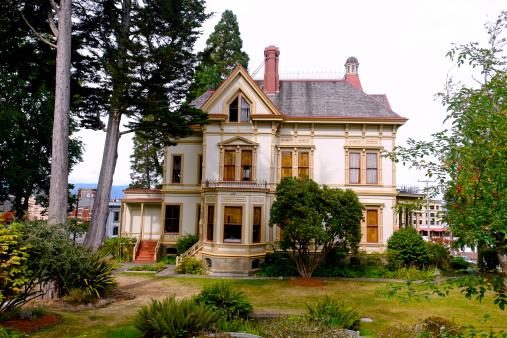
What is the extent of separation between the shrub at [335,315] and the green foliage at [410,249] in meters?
11.6

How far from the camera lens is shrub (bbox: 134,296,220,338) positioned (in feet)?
26.8

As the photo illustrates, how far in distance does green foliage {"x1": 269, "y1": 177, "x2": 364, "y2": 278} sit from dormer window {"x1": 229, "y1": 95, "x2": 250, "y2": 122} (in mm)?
6211

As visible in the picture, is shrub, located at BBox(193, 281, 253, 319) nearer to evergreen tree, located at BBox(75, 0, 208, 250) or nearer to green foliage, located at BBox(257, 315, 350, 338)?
green foliage, located at BBox(257, 315, 350, 338)

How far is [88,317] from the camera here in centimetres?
1070

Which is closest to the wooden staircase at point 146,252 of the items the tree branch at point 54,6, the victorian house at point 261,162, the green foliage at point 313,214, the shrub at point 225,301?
the victorian house at point 261,162

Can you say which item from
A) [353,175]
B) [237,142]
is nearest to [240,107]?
[237,142]

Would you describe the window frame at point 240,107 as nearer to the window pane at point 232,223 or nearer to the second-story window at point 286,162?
the second-story window at point 286,162

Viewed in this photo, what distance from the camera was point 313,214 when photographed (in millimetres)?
16469

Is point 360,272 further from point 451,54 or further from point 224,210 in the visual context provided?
point 451,54

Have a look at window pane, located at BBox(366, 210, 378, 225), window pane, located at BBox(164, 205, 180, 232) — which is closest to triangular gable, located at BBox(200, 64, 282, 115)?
window pane, located at BBox(164, 205, 180, 232)

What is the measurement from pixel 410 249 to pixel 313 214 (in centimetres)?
783

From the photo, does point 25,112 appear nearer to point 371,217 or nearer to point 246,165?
point 246,165

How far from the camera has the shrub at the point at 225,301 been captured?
10.2 m

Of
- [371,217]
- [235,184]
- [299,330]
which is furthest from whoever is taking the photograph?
[371,217]
